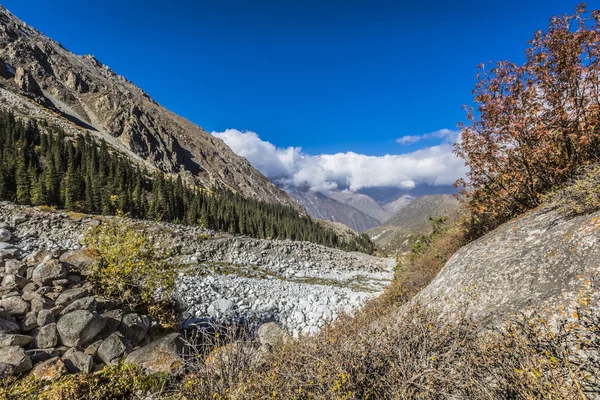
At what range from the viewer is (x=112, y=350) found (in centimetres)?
727

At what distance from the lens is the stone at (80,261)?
10984 mm

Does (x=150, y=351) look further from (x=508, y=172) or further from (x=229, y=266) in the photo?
(x=229, y=266)

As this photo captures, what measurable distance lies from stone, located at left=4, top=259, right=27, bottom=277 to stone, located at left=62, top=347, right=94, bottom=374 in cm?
559

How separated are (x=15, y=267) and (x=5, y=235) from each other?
16549mm

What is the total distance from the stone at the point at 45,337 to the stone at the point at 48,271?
2.97m

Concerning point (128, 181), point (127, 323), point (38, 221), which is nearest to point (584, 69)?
point (127, 323)

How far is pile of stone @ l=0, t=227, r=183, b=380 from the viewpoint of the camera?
21.0 feet

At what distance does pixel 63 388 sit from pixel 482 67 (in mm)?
13579

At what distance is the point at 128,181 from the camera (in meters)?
62.1

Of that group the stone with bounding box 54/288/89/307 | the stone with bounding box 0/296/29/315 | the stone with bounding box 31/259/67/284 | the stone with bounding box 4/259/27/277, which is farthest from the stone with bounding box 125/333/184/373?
the stone with bounding box 4/259/27/277

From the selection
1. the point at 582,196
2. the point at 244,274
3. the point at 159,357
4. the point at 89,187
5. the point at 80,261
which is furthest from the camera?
the point at 89,187

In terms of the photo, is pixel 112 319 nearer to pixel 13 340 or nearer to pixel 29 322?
pixel 29 322

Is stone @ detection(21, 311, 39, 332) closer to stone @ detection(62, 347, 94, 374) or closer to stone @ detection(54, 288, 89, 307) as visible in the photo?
stone @ detection(54, 288, 89, 307)

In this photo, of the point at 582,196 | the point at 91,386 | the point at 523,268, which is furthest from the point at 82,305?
the point at 582,196
